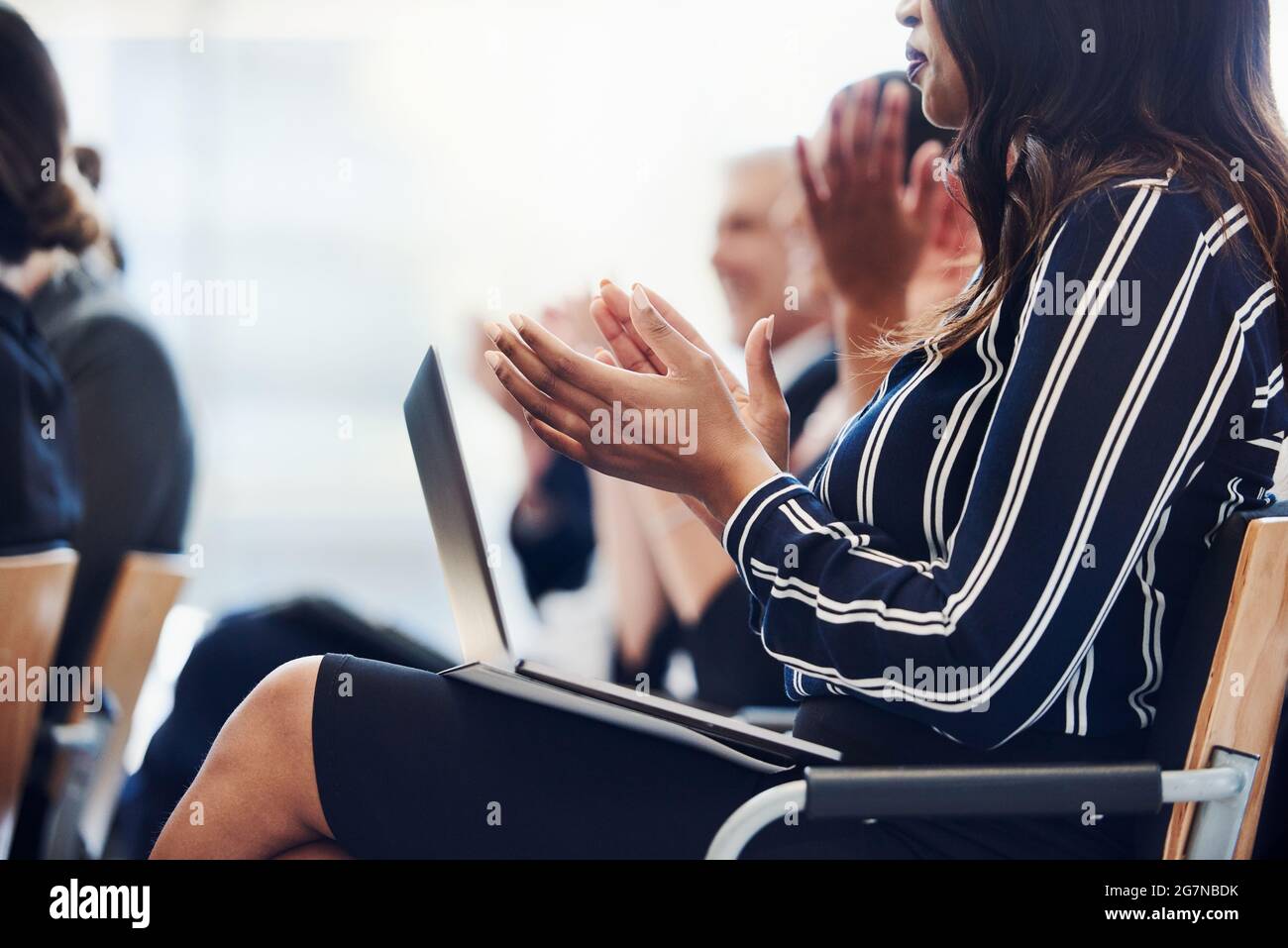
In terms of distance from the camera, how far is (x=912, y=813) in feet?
1.99

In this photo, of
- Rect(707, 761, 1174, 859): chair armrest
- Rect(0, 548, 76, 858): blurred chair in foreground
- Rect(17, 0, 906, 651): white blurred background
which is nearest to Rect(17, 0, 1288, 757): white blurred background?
Rect(17, 0, 906, 651): white blurred background

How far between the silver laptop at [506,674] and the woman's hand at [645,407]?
0.07m

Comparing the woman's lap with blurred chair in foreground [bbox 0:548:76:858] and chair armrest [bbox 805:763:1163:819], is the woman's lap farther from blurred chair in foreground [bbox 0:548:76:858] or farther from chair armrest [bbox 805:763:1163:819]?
blurred chair in foreground [bbox 0:548:76:858]

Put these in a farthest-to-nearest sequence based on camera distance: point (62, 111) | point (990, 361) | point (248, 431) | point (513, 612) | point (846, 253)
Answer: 1. point (248, 431)
2. point (513, 612)
3. point (62, 111)
4. point (846, 253)
5. point (990, 361)

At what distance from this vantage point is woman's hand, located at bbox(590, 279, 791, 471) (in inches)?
34.5

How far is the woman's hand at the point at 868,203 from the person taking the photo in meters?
1.32

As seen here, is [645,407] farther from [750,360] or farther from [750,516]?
[750,360]

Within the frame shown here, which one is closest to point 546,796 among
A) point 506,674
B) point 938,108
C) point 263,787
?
point 506,674

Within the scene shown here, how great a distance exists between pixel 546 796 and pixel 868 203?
951 mm

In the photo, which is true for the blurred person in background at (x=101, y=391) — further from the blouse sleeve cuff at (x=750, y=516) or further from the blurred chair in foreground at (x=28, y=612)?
the blouse sleeve cuff at (x=750, y=516)

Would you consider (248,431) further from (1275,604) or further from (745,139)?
(1275,604)

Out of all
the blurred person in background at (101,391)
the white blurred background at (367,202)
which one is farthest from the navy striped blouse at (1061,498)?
the blurred person in background at (101,391)

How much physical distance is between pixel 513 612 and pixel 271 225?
0.93 meters
